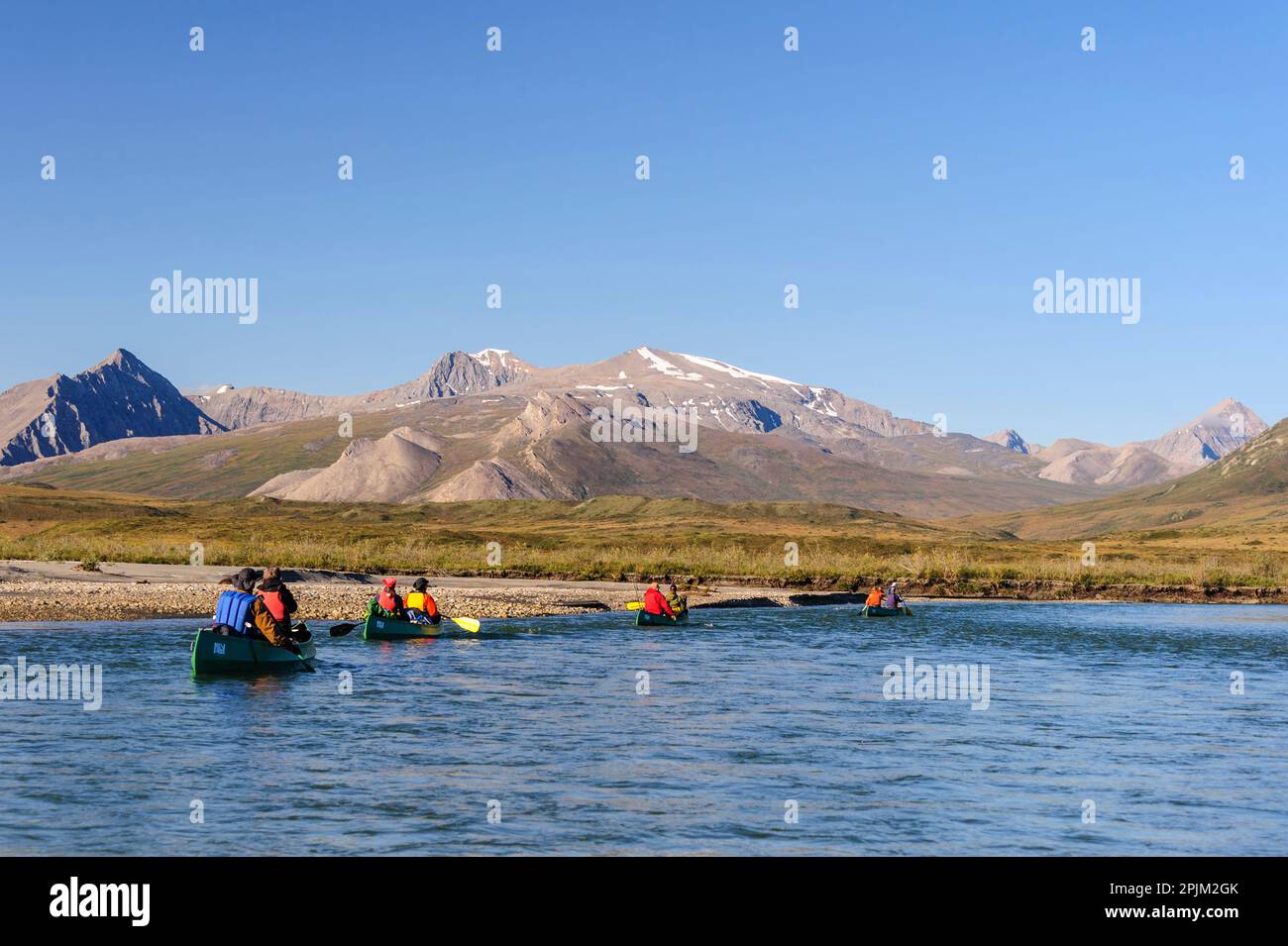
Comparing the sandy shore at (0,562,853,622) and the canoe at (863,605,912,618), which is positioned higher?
the sandy shore at (0,562,853,622)

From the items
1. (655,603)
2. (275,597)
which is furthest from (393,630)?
(655,603)

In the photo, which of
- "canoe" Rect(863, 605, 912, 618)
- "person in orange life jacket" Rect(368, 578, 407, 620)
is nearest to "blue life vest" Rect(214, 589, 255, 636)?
"person in orange life jacket" Rect(368, 578, 407, 620)

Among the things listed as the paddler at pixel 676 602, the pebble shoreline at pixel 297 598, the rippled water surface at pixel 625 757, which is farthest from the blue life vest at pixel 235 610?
the paddler at pixel 676 602

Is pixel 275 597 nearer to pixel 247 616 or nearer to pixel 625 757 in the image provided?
pixel 247 616

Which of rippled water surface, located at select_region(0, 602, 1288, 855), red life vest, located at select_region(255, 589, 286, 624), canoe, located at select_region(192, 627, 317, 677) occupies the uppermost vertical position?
red life vest, located at select_region(255, 589, 286, 624)

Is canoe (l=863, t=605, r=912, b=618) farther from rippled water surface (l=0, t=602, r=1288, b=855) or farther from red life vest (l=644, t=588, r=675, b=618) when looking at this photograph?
rippled water surface (l=0, t=602, r=1288, b=855)

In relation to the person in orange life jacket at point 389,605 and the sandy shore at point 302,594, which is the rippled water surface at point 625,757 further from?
the sandy shore at point 302,594

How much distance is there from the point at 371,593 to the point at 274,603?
45203 mm

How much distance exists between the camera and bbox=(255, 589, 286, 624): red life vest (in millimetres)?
42594

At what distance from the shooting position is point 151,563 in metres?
107

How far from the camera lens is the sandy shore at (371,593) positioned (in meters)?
68.9

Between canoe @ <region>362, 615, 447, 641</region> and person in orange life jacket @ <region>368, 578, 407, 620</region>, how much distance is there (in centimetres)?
26
